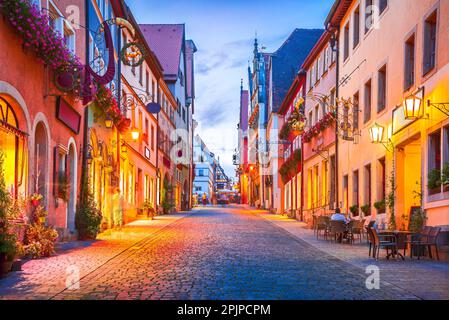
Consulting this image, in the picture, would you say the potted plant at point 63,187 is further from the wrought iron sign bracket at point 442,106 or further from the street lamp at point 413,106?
the wrought iron sign bracket at point 442,106

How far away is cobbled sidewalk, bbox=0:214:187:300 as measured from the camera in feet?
29.9

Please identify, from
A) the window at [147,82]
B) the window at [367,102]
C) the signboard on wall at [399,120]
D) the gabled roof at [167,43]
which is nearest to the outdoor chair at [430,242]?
the signboard on wall at [399,120]

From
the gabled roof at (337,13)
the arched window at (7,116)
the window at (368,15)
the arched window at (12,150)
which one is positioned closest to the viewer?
the arched window at (7,116)

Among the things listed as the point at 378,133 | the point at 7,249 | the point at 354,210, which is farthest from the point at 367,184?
the point at 7,249

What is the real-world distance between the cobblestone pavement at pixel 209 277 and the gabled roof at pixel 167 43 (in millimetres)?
38049

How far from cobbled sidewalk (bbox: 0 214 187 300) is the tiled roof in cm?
4022

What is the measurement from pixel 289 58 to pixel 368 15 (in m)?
35.1

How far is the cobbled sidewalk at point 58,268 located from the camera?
911 centimetres

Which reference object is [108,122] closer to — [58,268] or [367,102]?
[367,102]

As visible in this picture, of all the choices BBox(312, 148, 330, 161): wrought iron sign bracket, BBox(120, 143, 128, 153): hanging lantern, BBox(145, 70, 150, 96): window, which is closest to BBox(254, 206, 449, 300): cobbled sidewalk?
BBox(120, 143, 128, 153): hanging lantern

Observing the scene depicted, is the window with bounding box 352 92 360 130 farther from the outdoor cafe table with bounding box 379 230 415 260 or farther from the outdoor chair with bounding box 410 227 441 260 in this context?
the outdoor chair with bounding box 410 227 441 260

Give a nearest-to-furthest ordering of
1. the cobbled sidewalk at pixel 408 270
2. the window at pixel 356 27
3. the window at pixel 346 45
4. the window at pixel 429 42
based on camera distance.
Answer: the cobbled sidewalk at pixel 408 270, the window at pixel 429 42, the window at pixel 356 27, the window at pixel 346 45
